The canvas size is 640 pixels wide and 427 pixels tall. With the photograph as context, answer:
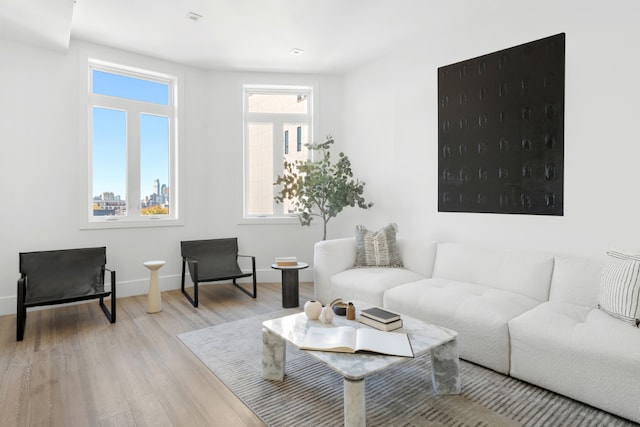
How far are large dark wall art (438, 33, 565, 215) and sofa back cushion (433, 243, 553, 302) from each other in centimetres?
47

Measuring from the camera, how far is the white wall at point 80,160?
361cm

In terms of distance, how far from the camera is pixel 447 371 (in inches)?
82.6

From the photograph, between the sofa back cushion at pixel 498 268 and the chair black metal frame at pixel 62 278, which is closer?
the sofa back cushion at pixel 498 268

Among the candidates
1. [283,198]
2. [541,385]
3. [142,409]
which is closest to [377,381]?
[541,385]

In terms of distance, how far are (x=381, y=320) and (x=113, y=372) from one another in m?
1.83

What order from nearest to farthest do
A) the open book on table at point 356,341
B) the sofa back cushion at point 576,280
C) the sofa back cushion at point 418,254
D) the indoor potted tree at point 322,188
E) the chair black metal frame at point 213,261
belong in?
the open book on table at point 356,341 < the sofa back cushion at point 576,280 < the sofa back cushion at point 418,254 < the chair black metal frame at point 213,261 < the indoor potted tree at point 322,188

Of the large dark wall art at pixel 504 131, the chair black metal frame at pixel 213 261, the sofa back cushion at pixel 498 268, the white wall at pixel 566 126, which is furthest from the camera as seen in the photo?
the chair black metal frame at pixel 213 261

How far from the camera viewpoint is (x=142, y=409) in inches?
78.4

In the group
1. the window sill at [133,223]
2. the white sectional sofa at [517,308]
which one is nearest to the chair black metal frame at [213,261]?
the window sill at [133,223]

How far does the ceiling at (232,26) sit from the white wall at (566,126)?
1.06 ft

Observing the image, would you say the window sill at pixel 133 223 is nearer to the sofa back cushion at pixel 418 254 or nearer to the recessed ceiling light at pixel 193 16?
the recessed ceiling light at pixel 193 16

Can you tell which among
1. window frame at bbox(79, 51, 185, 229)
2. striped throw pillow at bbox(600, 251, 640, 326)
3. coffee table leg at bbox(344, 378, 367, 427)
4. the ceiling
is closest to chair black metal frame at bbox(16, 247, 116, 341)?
window frame at bbox(79, 51, 185, 229)

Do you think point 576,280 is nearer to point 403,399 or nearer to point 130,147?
point 403,399

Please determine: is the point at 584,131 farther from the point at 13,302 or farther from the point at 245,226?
the point at 13,302
